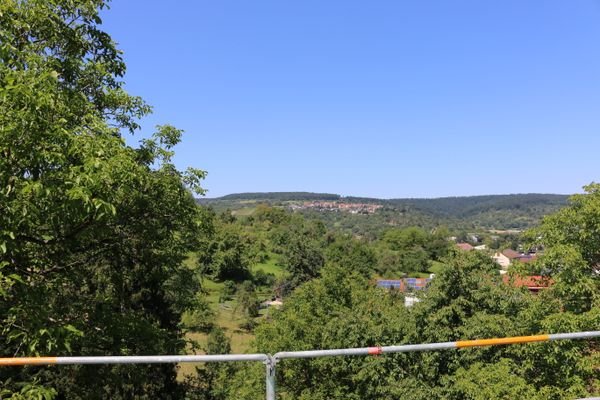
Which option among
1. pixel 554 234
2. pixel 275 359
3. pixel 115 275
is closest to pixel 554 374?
pixel 554 234

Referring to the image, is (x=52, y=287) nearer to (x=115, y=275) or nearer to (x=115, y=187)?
(x=115, y=187)

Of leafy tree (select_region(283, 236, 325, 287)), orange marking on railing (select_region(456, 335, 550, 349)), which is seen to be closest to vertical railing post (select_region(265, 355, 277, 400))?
orange marking on railing (select_region(456, 335, 550, 349))

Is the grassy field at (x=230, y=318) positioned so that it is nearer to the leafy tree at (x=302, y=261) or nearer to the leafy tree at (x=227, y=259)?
the leafy tree at (x=227, y=259)

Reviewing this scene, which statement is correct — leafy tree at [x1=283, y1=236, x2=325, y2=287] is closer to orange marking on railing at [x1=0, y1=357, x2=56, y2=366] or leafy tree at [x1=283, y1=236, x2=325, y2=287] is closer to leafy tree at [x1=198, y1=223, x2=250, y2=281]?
leafy tree at [x1=198, y1=223, x2=250, y2=281]

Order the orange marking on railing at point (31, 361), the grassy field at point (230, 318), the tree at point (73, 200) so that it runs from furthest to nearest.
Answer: the grassy field at point (230, 318) < the tree at point (73, 200) < the orange marking on railing at point (31, 361)

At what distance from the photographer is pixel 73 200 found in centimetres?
424

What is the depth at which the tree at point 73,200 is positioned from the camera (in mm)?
4340

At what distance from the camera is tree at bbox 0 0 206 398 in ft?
14.2

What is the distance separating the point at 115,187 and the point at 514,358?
599 inches

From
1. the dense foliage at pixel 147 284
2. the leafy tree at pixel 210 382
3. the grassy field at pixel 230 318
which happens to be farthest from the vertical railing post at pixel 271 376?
the grassy field at pixel 230 318

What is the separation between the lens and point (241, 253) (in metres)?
83.4

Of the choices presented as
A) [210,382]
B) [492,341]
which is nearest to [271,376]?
[492,341]

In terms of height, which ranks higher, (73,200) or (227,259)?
(73,200)

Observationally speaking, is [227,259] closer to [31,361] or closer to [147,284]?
[147,284]
